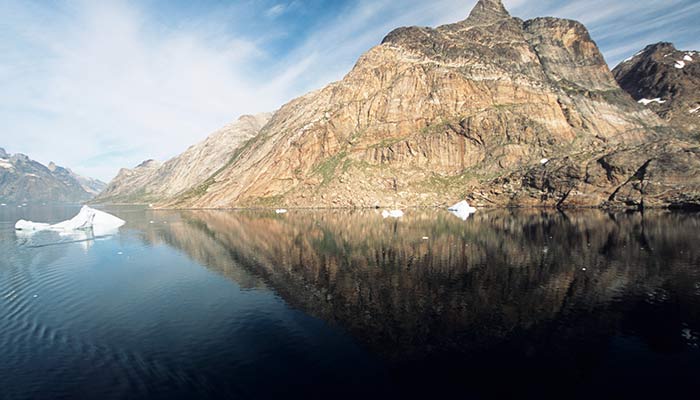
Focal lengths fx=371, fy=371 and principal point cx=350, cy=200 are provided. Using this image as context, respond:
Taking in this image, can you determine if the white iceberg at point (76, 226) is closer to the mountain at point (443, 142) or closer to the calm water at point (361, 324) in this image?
the calm water at point (361, 324)

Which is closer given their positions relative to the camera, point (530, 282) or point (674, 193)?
point (530, 282)

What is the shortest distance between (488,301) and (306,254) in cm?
2978

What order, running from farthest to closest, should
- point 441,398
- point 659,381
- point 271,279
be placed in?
point 271,279 → point 659,381 → point 441,398

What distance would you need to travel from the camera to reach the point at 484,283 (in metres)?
36.7

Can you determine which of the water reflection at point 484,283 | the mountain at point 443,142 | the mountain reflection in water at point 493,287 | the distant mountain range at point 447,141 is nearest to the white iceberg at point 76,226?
the water reflection at point 484,283

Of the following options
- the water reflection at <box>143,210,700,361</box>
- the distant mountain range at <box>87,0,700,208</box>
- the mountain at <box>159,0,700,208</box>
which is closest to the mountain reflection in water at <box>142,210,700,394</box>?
the water reflection at <box>143,210,700,361</box>

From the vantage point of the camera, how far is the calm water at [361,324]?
19.4 metres

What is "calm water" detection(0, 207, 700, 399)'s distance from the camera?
19391mm

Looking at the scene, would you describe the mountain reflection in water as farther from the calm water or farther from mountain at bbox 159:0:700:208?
mountain at bbox 159:0:700:208

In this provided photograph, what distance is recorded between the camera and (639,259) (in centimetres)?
4488

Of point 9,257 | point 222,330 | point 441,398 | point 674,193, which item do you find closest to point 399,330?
point 441,398

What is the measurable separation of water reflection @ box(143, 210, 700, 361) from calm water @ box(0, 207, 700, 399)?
0.64 feet

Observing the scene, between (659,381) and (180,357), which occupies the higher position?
(180,357)

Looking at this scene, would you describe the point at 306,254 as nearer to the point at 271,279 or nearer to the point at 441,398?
the point at 271,279
